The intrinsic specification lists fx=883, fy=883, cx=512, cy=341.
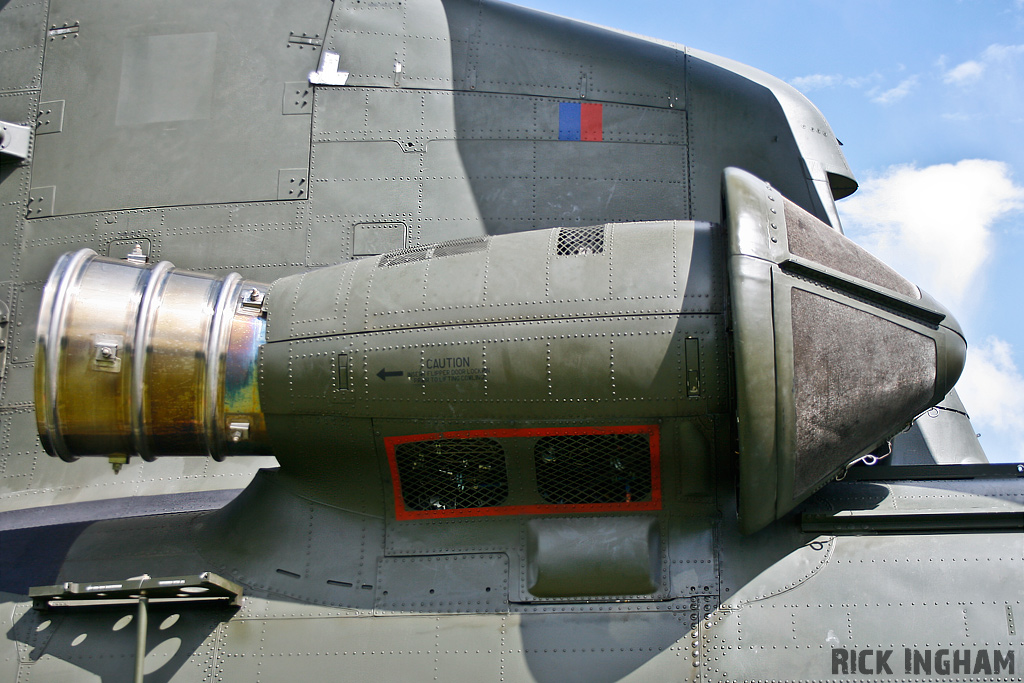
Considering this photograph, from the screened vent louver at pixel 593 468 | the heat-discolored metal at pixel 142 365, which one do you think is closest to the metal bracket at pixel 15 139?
the heat-discolored metal at pixel 142 365

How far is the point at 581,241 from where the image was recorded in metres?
Answer: 4.75

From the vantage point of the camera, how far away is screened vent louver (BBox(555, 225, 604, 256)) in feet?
15.3

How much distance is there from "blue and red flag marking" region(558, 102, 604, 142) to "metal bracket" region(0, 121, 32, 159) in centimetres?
389

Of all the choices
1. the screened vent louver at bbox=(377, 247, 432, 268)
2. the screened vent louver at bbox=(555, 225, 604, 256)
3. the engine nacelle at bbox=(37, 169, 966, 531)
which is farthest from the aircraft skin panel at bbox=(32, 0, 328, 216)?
the screened vent louver at bbox=(555, 225, 604, 256)

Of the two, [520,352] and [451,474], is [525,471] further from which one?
[520,352]

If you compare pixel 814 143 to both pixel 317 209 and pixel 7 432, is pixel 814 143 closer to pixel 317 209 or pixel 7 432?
pixel 317 209

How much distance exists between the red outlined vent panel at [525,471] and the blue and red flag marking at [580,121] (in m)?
2.42

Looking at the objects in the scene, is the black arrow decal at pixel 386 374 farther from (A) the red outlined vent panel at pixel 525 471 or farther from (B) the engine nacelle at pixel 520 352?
(A) the red outlined vent panel at pixel 525 471

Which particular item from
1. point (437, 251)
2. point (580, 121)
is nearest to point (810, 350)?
point (437, 251)

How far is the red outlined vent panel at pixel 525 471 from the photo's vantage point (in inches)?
183

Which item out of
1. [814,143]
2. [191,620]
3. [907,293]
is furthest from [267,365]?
[814,143]

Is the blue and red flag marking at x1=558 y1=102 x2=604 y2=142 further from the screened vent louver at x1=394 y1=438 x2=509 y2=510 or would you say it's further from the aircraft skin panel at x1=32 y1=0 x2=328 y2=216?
the screened vent louver at x1=394 y1=438 x2=509 y2=510

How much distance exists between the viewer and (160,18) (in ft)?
21.4

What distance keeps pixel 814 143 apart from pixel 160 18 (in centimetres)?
484
